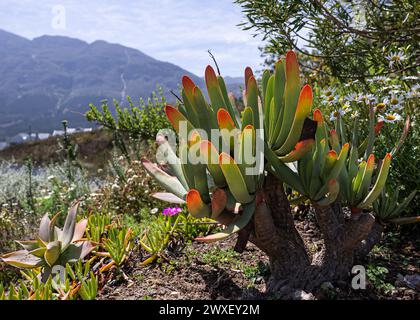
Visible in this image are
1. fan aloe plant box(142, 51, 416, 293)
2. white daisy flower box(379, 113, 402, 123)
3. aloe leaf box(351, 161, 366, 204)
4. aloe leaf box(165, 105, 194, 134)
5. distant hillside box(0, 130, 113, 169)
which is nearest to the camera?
fan aloe plant box(142, 51, 416, 293)

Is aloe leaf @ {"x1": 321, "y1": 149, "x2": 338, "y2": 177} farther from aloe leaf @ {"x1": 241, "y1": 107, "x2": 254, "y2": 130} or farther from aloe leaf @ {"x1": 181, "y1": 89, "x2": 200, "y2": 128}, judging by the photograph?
aloe leaf @ {"x1": 181, "y1": 89, "x2": 200, "y2": 128}

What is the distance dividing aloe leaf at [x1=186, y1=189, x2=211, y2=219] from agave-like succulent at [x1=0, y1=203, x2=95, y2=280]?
1.16 metres

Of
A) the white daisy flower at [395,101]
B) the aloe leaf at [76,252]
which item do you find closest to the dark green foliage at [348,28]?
the white daisy flower at [395,101]

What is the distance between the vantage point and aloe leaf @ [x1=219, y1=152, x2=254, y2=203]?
1.74 m

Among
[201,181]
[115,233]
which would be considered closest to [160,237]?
[115,233]

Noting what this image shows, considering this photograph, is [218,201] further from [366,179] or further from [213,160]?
[366,179]

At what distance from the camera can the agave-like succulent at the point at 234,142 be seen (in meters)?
1.81

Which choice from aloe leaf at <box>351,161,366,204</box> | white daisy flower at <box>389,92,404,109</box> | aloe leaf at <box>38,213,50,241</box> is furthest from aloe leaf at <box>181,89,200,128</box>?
white daisy flower at <box>389,92,404,109</box>

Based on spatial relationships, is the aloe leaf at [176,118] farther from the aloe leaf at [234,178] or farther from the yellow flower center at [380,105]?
the yellow flower center at [380,105]

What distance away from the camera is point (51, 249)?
260 cm

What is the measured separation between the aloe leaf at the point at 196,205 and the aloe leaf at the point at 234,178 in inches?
5.7

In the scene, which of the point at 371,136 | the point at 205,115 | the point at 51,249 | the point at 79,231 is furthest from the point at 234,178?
the point at 79,231
